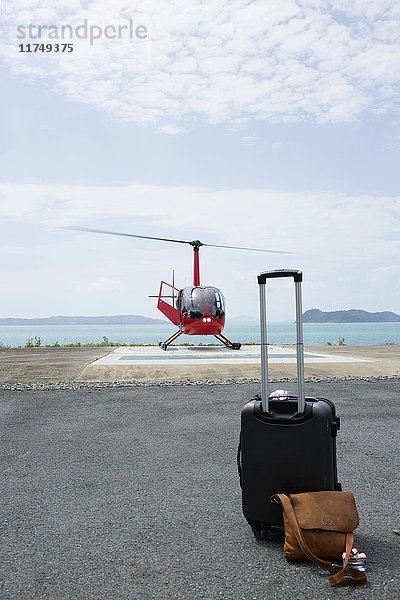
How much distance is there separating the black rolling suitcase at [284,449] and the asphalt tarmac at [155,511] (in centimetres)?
26

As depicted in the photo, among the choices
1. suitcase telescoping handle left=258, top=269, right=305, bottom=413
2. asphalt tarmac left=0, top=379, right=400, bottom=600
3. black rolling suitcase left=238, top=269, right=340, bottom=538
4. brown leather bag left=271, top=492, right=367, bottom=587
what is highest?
suitcase telescoping handle left=258, top=269, right=305, bottom=413

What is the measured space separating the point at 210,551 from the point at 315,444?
92cm

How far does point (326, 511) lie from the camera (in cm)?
326

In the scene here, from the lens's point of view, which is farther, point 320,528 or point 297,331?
point 297,331

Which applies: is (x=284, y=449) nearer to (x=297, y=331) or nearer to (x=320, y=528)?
(x=320, y=528)

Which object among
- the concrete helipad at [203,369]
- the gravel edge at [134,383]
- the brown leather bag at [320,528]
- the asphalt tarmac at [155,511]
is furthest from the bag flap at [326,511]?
the concrete helipad at [203,369]

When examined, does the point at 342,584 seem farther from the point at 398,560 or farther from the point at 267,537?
the point at 267,537

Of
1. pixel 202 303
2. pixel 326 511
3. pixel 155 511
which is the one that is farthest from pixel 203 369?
pixel 326 511

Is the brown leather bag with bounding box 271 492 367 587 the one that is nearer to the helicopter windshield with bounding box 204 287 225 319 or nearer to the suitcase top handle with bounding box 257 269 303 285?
the suitcase top handle with bounding box 257 269 303 285

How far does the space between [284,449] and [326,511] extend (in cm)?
44

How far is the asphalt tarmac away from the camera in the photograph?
2938 millimetres

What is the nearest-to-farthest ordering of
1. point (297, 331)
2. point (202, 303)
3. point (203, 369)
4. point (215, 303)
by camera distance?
point (297, 331) → point (203, 369) → point (202, 303) → point (215, 303)

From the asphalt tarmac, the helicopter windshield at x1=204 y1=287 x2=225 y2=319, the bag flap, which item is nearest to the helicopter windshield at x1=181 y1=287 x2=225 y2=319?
the helicopter windshield at x1=204 y1=287 x2=225 y2=319

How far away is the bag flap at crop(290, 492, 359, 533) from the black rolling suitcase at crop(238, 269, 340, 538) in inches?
4.8
